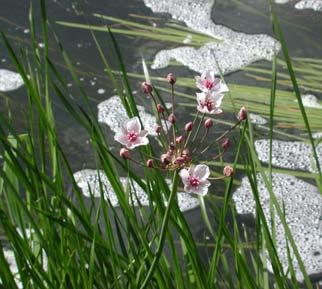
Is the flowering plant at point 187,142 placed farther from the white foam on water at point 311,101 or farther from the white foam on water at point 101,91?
the white foam on water at point 101,91

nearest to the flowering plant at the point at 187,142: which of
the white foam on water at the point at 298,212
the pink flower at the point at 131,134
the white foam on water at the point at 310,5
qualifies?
the pink flower at the point at 131,134

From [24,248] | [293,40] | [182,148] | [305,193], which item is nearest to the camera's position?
[182,148]

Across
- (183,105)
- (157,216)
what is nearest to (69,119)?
(183,105)

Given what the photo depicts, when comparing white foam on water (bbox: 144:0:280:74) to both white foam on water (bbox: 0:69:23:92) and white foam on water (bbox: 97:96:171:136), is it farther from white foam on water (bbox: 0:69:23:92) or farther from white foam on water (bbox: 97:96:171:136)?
white foam on water (bbox: 0:69:23:92)

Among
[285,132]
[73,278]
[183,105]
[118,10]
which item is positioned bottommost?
[73,278]

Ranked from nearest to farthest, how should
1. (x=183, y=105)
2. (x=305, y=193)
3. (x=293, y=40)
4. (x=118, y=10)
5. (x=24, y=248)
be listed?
(x=24, y=248), (x=305, y=193), (x=183, y=105), (x=293, y=40), (x=118, y=10)

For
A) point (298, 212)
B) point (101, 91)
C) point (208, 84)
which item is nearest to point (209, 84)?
point (208, 84)

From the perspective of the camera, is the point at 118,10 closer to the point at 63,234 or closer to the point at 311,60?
the point at 311,60
